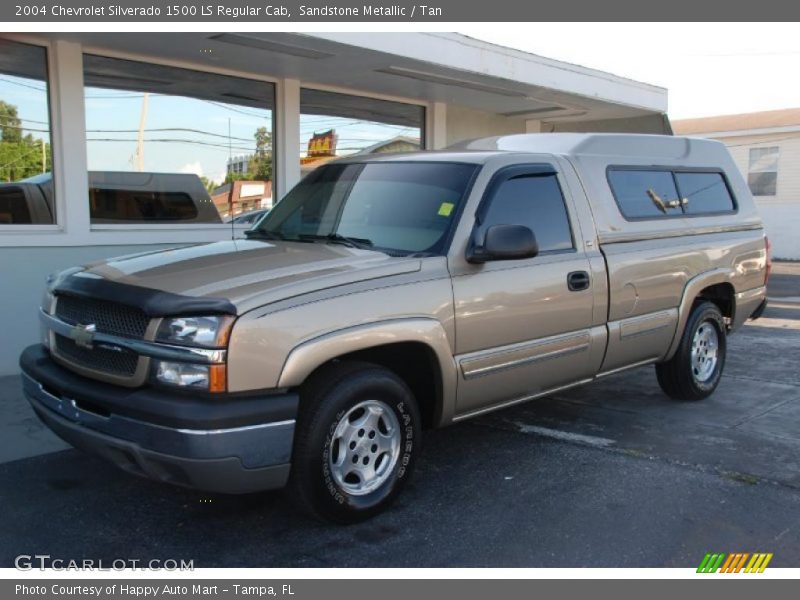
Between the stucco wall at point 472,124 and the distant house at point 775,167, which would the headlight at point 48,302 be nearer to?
the stucco wall at point 472,124

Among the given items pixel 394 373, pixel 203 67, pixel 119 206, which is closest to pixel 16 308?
pixel 119 206

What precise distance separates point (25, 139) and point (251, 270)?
15.4 ft

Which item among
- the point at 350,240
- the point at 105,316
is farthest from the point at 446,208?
the point at 105,316

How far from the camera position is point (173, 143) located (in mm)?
8562

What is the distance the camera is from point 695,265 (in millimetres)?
6113

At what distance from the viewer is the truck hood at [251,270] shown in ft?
11.8

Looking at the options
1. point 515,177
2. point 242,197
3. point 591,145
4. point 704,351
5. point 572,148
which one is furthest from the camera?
point 242,197

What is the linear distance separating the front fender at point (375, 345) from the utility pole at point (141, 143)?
209 inches

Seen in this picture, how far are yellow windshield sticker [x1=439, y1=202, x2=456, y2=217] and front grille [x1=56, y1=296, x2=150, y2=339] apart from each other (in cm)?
184

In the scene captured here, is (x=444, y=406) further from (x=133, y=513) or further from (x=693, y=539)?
(x=133, y=513)

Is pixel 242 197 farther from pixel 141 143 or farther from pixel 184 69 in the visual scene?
pixel 184 69

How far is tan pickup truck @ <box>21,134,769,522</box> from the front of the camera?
3451mm

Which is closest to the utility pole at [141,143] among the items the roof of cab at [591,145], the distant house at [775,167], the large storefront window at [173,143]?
the large storefront window at [173,143]

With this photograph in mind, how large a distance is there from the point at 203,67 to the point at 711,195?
555cm
